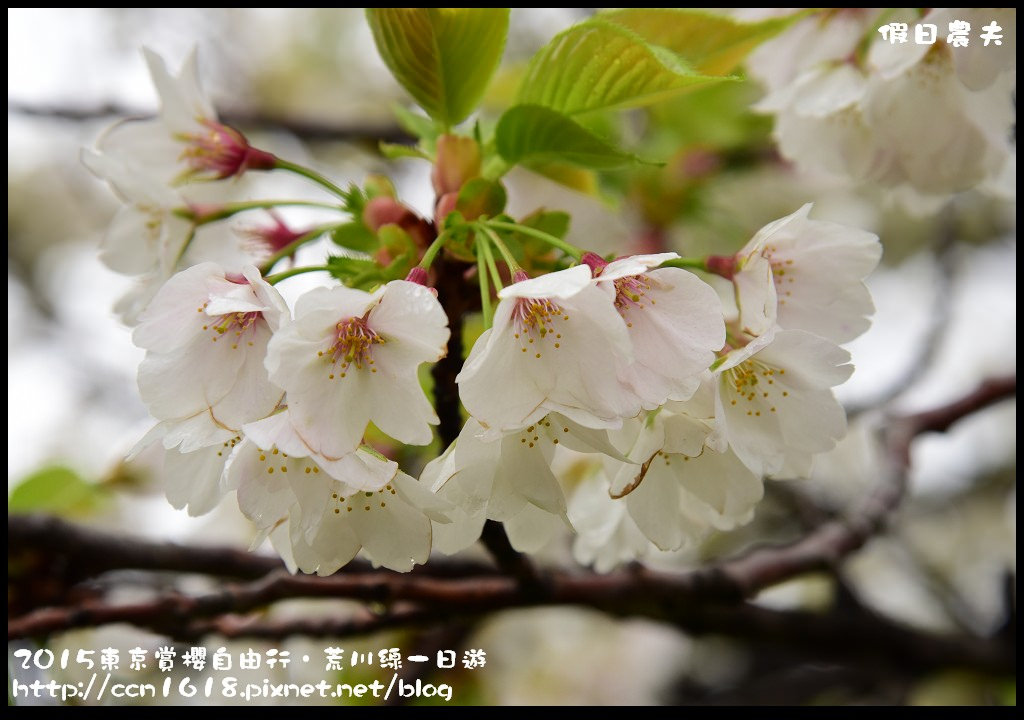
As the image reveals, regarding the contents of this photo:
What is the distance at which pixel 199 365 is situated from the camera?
87 cm

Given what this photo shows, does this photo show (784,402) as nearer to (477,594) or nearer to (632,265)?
(632,265)

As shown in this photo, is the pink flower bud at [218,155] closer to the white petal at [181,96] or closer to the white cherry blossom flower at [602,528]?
the white petal at [181,96]

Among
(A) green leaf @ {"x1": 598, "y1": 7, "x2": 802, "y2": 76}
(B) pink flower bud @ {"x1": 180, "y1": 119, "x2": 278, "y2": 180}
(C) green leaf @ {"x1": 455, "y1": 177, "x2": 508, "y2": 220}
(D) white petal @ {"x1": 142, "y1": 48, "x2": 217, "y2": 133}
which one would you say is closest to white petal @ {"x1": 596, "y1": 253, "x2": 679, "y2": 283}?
(C) green leaf @ {"x1": 455, "y1": 177, "x2": 508, "y2": 220}

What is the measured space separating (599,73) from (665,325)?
0.40m

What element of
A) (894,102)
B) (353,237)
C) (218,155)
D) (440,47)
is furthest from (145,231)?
(894,102)

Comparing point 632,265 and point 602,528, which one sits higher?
point 632,265

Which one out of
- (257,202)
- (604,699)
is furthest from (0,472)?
(604,699)

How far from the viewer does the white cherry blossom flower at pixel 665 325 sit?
798 mm

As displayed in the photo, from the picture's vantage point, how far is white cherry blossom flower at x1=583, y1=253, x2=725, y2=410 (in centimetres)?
80

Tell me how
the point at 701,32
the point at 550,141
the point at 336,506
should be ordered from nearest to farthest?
the point at 336,506, the point at 550,141, the point at 701,32

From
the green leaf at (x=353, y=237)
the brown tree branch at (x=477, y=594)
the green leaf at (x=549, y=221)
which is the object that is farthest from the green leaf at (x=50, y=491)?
the green leaf at (x=549, y=221)

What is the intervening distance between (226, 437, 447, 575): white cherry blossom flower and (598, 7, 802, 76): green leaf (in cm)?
75

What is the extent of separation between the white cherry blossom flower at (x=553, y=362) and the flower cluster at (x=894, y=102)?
710mm

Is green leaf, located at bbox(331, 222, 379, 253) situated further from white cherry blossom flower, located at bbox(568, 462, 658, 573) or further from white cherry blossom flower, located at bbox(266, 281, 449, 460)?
white cherry blossom flower, located at bbox(568, 462, 658, 573)
